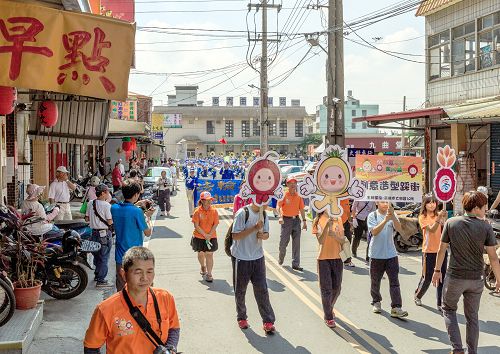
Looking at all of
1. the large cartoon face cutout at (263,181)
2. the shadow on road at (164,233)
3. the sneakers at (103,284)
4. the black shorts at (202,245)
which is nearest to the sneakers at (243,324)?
the large cartoon face cutout at (263,181)

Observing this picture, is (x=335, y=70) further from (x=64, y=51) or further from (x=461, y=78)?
(x=64, y=51)

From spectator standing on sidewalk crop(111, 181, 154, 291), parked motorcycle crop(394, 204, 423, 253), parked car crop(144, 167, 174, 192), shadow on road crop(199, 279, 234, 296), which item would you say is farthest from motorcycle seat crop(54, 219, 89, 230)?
parked car crop(144, 167, 174, 192)

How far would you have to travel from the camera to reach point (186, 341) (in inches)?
283

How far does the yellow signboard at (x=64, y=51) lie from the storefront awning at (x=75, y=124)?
28.3ft

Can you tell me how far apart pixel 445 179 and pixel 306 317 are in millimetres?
2776

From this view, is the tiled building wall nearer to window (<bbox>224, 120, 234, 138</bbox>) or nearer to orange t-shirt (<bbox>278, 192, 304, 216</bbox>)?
orange t-shirt (<bbox>278, 192, 304, 216</bbox>)

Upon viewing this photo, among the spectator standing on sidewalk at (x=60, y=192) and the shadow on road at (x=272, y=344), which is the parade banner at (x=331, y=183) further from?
the spectator standing on sidewalk at (x=60, y=192)

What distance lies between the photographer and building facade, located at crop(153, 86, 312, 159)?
76438 millimetres

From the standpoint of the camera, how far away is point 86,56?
19.7 feet

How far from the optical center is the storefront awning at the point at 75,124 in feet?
48.2

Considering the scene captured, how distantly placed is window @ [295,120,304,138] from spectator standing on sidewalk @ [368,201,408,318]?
69561mm

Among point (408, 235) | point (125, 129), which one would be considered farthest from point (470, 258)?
point (125, 129)

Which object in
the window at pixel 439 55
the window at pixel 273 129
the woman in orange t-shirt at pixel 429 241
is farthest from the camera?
the window at pixel 273 129

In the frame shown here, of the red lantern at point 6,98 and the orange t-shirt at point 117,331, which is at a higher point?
the red lantern at point 6,98
